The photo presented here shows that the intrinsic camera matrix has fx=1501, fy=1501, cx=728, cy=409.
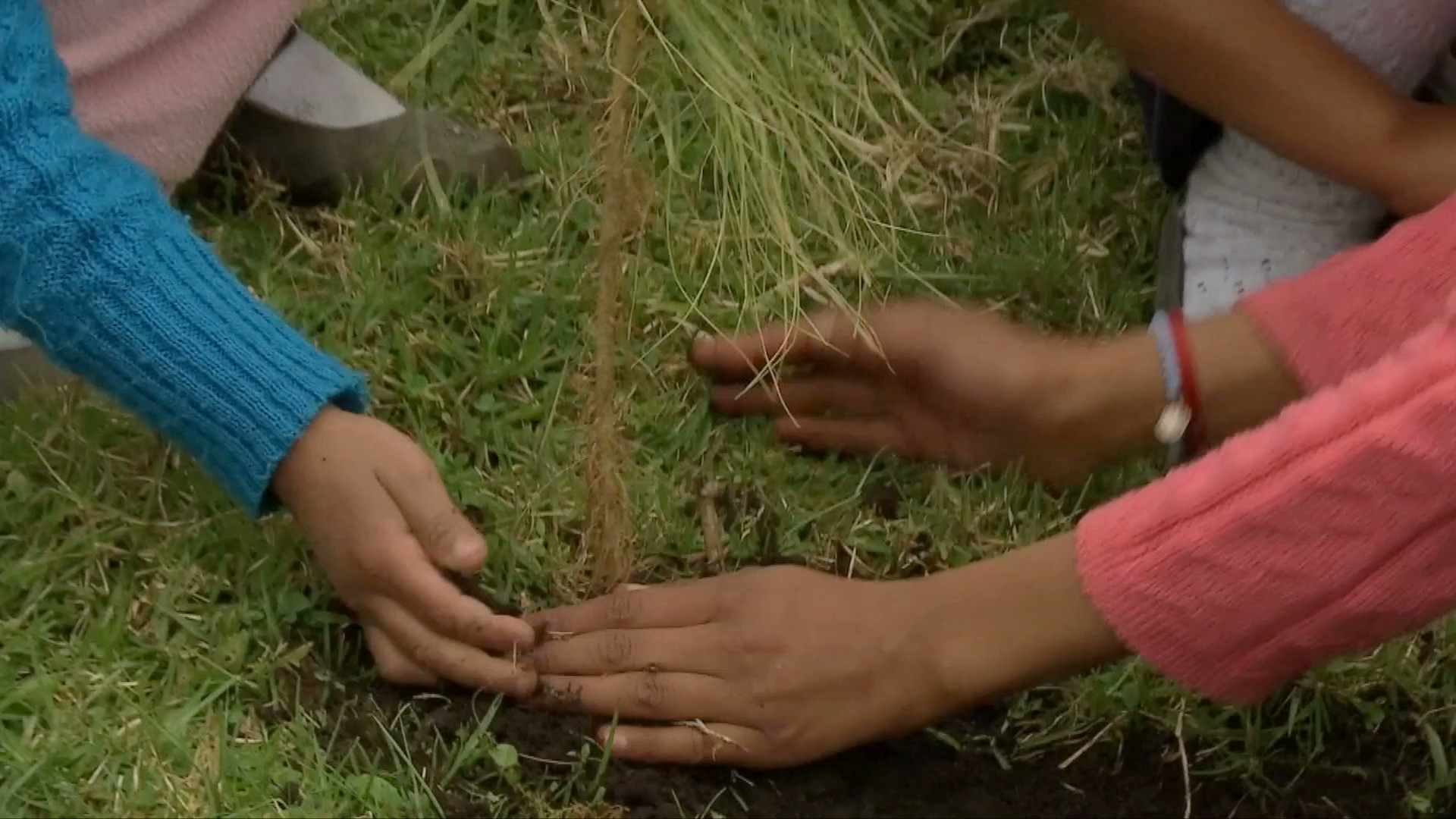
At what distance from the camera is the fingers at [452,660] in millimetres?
887

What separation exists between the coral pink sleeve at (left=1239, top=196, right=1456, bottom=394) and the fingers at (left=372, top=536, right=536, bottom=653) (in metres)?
0.55

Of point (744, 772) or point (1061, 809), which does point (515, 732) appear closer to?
point (744, 772)

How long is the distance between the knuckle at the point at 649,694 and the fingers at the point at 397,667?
4.8 inches

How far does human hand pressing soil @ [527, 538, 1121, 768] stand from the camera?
87 centimetres

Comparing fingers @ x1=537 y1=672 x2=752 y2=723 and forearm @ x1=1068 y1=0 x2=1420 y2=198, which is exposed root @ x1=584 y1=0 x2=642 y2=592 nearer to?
fingers @ x1=537 y1=672 x2=752 y2=723

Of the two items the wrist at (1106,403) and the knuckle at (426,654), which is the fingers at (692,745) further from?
the wrist at (1106,403)

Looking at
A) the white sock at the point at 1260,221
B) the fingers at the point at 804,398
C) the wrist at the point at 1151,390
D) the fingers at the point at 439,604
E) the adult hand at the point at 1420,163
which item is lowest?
the fingers at the point at 439,604

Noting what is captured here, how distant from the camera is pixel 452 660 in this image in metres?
0.89

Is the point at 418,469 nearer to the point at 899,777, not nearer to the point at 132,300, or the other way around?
the point at 132,300

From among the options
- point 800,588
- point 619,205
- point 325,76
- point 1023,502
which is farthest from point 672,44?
point 325,76

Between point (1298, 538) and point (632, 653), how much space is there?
384 millimetres

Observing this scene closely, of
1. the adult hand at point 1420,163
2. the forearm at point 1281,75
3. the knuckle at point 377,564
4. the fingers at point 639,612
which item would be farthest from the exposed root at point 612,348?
the adult hand at point 1420,163

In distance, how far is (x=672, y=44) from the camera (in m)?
0.75

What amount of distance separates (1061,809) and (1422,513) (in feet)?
0.92
